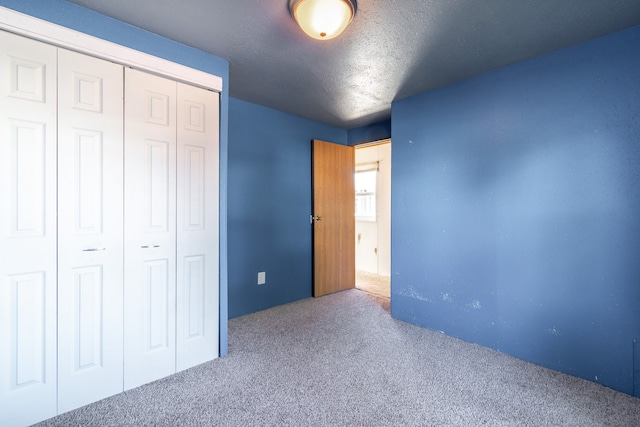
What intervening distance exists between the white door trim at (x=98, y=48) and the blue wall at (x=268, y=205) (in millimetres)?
966

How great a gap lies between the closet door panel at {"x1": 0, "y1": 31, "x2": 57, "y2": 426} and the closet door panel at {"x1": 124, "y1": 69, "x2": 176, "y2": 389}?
35 centimetres

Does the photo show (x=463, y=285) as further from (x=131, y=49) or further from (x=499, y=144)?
(x=131, y=49)

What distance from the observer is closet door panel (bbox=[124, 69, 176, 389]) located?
71.8 inches

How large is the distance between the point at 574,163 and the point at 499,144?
0.50m

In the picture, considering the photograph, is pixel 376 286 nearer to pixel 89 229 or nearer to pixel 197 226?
pixel 197 226

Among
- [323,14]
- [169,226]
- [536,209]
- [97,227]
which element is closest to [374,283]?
[536,209]

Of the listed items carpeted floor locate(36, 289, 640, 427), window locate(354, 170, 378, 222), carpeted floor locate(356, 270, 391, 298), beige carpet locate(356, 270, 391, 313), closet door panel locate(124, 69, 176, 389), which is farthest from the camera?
window locate(354, 170, 378, 222)

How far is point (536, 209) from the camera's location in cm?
216

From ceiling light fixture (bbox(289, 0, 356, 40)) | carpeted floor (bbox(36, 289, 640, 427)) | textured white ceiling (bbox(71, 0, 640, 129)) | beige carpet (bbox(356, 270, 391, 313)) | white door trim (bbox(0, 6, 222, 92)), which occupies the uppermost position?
textured white ceiling (bbox(71, 0, 640, 129))

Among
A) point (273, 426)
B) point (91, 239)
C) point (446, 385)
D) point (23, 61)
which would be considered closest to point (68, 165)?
point (91, 239)

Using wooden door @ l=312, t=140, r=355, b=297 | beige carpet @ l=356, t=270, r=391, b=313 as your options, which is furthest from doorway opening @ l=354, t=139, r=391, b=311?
wooden door @ l=312, t=140, r=355, b=297

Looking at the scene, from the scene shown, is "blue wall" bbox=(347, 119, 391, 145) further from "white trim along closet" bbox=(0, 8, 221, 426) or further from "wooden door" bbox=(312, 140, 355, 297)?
"white trim along closet" bbox=(0, 8, 221, 426)

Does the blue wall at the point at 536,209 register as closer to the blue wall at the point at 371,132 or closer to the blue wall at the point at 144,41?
the blue wall at the point at 371,132

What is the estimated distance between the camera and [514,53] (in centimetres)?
210
